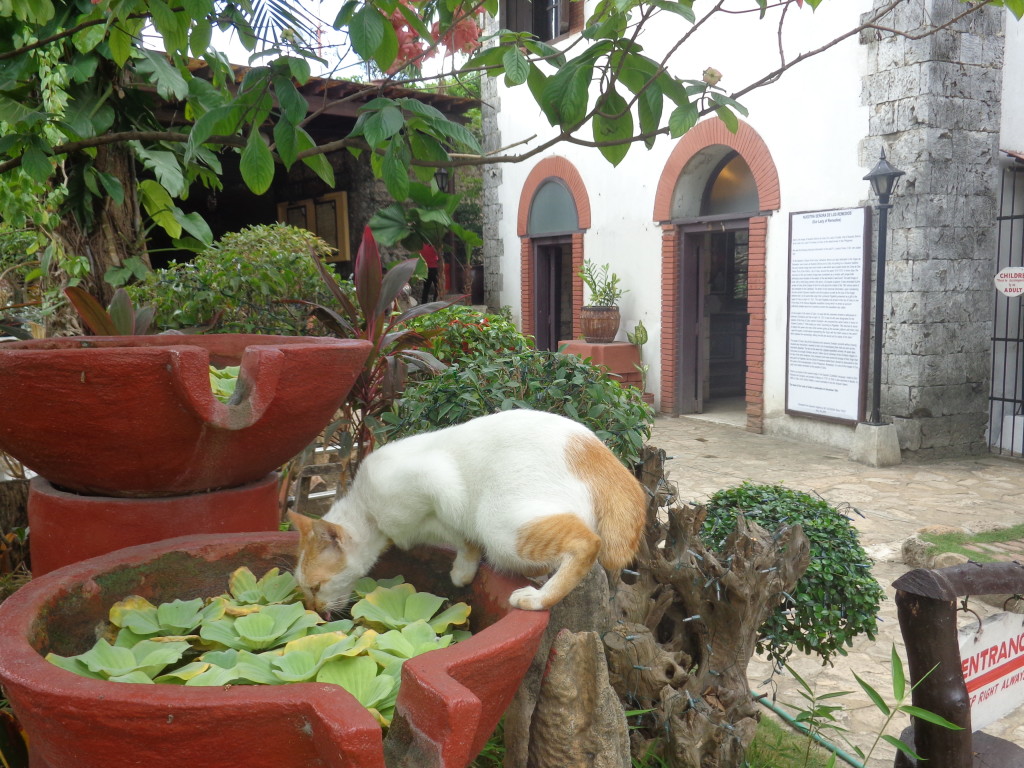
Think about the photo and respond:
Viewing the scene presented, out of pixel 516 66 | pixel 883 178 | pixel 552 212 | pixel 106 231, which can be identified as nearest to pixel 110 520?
pixel 516 66

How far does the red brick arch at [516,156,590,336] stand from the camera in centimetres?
1052

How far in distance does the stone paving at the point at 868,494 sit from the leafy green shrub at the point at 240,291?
8.25 ft

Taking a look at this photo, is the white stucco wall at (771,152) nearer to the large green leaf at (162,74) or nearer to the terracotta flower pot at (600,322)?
the terracotta flower pot at (600,322)

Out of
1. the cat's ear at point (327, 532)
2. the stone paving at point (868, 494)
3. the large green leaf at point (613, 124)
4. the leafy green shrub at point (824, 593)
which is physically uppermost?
the large green leaf at point (613, 124)

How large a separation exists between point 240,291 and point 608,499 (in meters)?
3.79

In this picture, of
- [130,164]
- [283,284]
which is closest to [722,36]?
[283,284]

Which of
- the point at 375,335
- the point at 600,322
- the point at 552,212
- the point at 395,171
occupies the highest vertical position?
the point at 552,212

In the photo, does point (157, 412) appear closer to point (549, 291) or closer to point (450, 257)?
point (549, 291)

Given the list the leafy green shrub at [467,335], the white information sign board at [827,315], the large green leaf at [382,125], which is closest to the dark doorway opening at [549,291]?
the white information sign board at [827,315]

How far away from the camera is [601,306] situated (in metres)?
9.88

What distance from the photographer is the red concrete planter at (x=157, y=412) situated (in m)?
1.49

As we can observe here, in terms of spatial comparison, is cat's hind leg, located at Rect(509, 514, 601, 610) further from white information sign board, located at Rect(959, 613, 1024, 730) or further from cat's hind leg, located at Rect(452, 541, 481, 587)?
white information sign board, located at Rect(959, 613, 1024, 730)

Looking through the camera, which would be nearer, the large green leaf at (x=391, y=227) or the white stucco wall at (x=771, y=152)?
the white stucco wall at (x=771, y=152)

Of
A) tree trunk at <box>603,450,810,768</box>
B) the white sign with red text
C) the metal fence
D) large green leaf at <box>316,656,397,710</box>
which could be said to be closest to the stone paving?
the metal fence
